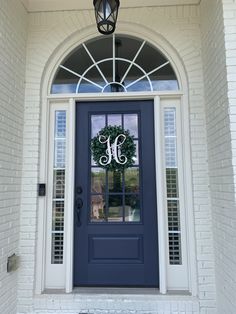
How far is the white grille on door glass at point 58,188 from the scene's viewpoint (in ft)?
8.88

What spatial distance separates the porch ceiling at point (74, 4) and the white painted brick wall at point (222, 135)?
14.9 inches

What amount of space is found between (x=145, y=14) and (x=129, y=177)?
1.60 meters

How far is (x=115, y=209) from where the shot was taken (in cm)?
276

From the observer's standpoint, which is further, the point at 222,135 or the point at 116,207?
the point at 116,207

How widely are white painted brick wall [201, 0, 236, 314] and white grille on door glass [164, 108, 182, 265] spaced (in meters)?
0.33

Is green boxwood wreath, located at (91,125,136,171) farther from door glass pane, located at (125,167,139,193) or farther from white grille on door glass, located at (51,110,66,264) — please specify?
white grille on door glass, located at (51,110,66,264)

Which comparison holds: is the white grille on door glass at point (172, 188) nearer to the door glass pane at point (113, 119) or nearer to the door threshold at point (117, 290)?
the door threshold at point (117, 290)

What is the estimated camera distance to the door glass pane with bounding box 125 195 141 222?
2.73 m

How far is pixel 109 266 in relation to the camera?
269cm

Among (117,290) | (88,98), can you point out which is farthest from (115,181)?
(117,290)

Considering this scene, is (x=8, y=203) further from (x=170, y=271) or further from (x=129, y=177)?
(x=170, y=271)

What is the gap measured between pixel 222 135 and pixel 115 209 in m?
1.19

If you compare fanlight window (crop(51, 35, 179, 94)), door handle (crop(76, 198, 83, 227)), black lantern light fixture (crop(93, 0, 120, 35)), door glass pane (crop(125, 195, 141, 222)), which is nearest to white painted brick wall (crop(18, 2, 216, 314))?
fanlight window (crop(51, 35, 179, 94))

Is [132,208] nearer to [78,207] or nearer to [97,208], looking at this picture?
[97,208]
